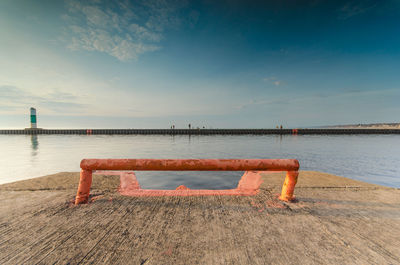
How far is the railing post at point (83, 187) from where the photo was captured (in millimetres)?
2924

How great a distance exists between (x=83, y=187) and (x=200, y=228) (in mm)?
2045

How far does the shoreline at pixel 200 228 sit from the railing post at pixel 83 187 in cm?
13

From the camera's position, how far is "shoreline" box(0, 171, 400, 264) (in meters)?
1.75

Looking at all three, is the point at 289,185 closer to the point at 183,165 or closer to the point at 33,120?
the point at 183,165

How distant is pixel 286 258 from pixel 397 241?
138 centimetres

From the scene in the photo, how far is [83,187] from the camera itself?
116 inches

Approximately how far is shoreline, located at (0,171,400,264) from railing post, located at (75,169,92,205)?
0.13m

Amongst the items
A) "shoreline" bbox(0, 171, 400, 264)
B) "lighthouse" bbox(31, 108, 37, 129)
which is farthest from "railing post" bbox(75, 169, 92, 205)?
"lighthouse" bbox(31, 108, 37, 129)

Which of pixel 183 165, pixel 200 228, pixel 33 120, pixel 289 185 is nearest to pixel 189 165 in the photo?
pixel 183 165

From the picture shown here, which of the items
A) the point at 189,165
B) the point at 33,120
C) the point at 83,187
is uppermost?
the point at 33,120

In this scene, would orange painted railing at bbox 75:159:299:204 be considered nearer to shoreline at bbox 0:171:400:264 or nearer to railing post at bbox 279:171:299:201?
railing post at bbox 279:171:299:201

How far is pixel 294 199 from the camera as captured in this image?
3.12 m

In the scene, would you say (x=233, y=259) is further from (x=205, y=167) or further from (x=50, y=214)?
(x=50, y=214)

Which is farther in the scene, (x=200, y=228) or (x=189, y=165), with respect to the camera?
(x=189, y=165)
